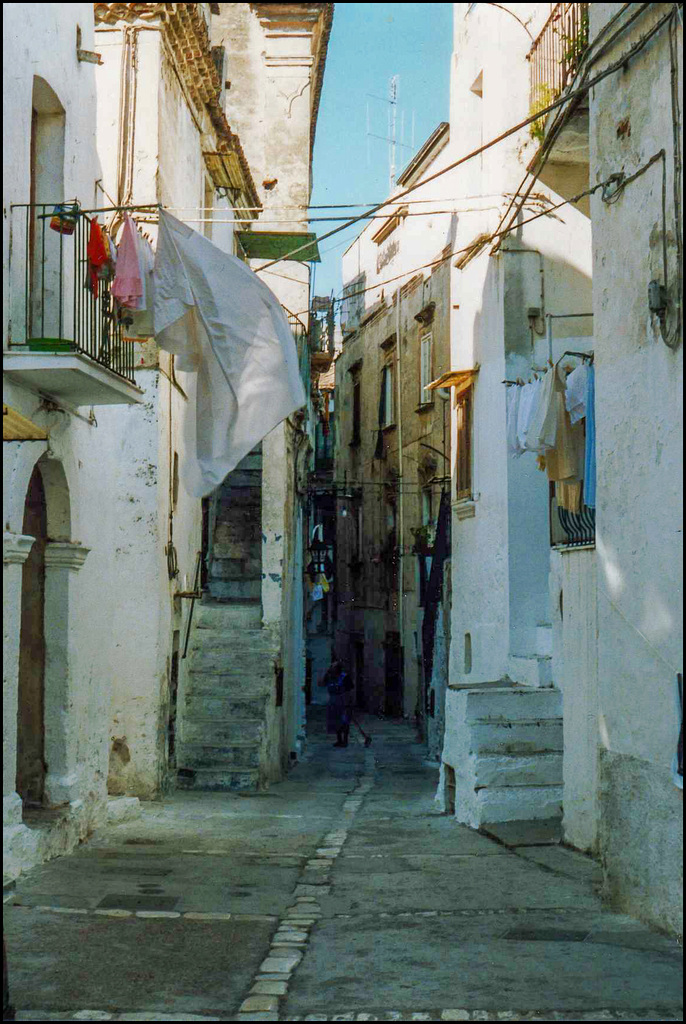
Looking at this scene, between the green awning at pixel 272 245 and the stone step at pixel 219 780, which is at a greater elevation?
the green awning at pixel 272 245

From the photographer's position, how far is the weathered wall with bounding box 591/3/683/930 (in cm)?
700

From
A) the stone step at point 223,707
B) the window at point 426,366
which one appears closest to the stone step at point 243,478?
the window at point 426,366

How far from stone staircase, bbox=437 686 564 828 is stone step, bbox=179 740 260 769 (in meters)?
4.82

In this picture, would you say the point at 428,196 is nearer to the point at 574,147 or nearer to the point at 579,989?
the point at 574,147

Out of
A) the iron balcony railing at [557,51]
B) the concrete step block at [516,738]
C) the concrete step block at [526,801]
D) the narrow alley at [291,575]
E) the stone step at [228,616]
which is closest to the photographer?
the narrow alley at [291,575]

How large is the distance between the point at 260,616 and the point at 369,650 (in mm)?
15300

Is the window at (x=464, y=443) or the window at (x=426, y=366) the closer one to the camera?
the window at (x=464, y=443)

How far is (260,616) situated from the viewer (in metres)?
19.1

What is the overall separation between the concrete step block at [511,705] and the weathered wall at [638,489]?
4000 millimetres

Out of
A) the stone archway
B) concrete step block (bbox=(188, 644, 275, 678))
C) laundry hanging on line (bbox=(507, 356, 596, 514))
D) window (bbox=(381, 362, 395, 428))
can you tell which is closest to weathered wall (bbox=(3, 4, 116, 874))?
the stone archway

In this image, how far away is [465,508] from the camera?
16.7m

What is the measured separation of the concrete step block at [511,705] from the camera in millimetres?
12188

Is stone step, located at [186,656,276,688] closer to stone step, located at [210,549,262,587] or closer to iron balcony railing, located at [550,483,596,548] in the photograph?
stone step, located at [210,549,262,587]

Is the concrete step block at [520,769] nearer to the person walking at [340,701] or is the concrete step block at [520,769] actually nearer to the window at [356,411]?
the person walking at [340,701]
